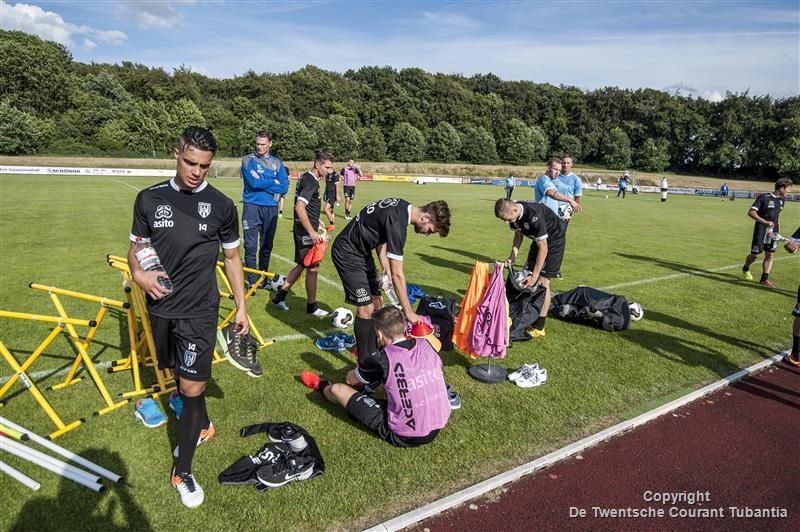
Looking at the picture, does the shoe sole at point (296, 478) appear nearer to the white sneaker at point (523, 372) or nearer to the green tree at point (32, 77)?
the white sneaker at point (523, 372)

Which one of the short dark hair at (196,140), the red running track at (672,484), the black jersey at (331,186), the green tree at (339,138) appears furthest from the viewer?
the green tree at (339,138)

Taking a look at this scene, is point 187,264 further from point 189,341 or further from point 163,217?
point 189,341

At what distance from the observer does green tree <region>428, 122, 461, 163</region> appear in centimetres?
7550

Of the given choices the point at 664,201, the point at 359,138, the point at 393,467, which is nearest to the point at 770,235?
the point at 393,467

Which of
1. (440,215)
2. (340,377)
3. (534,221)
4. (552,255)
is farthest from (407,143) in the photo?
(440,215)

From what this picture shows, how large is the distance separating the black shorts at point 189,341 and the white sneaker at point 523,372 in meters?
3.52

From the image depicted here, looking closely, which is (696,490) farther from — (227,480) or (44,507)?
(44,507)

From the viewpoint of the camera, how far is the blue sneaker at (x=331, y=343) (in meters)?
6.17

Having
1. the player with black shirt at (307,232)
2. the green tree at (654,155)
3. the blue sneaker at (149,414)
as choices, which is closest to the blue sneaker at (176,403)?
the blue sneaker at (149,414)

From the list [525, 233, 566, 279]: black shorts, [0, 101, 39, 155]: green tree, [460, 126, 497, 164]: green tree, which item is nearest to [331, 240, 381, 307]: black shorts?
[525, 233, 566, 279]: black shorts

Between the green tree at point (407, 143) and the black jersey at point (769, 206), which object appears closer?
the black jersey at point (769, 206)

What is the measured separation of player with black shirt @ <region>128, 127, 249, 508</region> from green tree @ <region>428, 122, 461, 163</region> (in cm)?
7472

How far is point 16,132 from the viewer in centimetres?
5031

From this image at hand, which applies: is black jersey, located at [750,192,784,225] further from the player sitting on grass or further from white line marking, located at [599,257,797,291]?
the player sitting on grass
